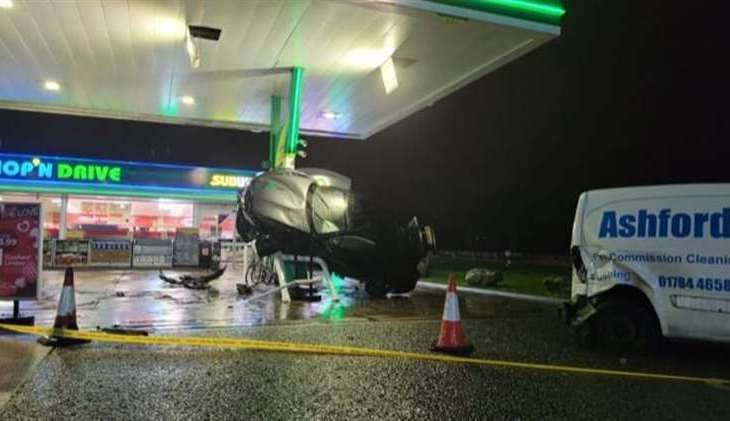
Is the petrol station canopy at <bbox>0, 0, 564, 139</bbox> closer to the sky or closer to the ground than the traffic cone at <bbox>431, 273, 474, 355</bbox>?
closer to the sky

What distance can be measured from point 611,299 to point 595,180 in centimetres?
3817

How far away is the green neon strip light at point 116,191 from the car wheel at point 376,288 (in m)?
16.4

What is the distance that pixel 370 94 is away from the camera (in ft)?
52.6

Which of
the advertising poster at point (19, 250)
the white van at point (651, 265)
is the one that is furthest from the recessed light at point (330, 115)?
the white van at point (651, 265)

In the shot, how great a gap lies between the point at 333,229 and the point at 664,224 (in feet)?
22.9

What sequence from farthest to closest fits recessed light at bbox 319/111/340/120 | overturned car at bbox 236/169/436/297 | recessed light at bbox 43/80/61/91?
recessed light at bbox 319/111/340/120
recessed light at bbox 43/80/61/91
overturned car at bbox 236/169/436/297

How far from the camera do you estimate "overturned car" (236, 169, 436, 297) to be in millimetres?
12219

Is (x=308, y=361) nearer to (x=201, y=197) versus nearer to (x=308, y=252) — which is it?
(x=308, y=252)

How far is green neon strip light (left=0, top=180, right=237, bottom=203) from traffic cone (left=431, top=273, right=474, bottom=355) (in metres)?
22.6

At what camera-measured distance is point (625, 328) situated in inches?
275

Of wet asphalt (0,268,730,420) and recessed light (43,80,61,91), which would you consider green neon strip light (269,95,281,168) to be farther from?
wet asphalt (0,268,730,420)

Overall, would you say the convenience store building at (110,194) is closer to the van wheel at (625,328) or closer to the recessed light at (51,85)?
the recessed light at (51,85)

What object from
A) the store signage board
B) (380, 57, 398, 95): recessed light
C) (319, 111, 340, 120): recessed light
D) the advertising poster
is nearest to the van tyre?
the advertising poster

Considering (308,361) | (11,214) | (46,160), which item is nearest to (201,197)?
(46,160)
